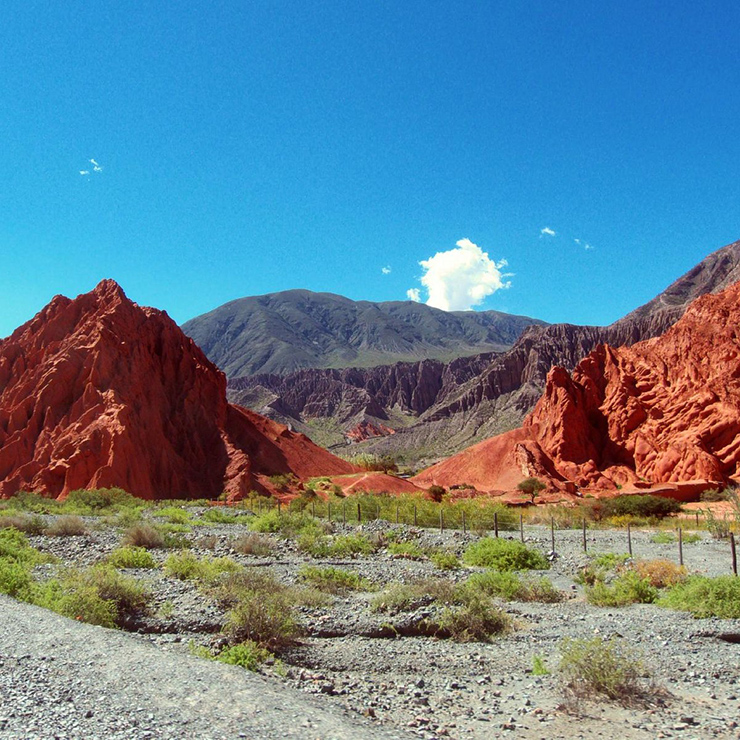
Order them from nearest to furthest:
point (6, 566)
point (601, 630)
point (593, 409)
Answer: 1. point (601, 630)
2. point (6, 566)
3. point (593, 409)

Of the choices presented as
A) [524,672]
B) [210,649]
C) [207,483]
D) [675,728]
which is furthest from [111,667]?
[207,483]

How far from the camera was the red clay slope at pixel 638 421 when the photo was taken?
5031 cm

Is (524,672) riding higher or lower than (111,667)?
lower

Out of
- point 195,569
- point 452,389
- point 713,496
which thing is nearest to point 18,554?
point 195,569

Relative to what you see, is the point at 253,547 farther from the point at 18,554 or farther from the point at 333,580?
the point at 18,554

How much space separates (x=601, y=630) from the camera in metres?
12.4

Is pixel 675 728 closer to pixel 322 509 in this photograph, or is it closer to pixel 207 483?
pixel 322 509

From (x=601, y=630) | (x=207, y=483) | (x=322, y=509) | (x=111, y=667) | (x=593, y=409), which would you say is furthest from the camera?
(x=593, y=409)

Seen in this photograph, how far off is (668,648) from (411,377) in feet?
567

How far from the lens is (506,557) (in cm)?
2081

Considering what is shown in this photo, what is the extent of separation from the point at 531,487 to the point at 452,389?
387ft

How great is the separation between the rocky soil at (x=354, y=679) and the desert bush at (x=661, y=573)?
295 cm

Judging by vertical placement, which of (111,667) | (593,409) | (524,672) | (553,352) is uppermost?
(553,352)

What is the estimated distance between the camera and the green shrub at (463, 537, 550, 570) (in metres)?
20.5
